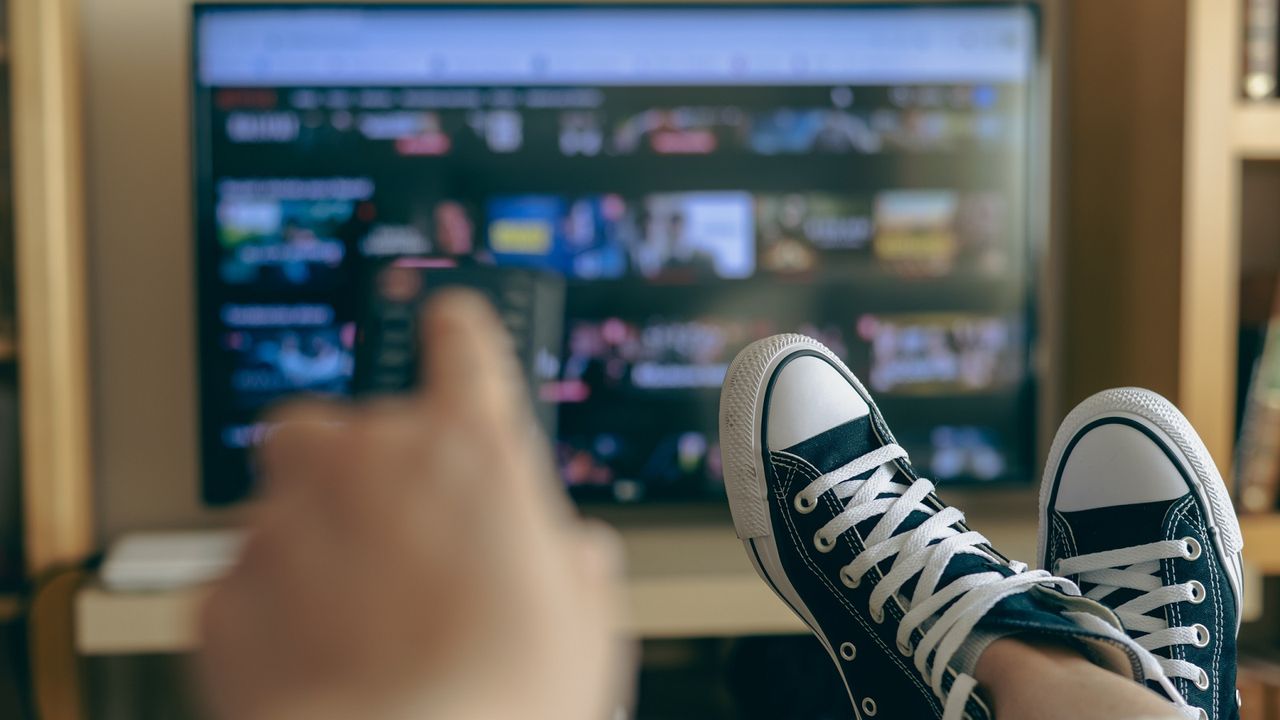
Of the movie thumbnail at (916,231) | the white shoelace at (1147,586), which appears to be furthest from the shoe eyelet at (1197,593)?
the movie thumbnail at (916,231)

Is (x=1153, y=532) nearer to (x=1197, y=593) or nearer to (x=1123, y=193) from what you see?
(x=1197, y=593)

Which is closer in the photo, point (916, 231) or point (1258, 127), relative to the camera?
point (1258, 127)

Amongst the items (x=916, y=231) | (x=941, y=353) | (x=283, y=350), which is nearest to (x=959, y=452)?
(x=941, y=353)

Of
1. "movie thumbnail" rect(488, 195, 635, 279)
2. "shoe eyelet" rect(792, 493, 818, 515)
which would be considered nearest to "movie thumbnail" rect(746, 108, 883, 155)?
"movie thumbnail" rect(488, 195, 635, 279)

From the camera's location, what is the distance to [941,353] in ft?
5.13

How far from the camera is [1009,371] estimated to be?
1570 mm

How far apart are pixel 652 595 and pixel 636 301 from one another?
44 centimetres

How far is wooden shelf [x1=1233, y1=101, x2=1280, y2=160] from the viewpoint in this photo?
1.39 metres

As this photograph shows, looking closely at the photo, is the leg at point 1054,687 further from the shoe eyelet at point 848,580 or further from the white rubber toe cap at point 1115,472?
the white rubber toe cap at point 1115,472

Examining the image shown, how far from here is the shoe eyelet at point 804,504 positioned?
0.95 metres

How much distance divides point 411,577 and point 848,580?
68 centimetres

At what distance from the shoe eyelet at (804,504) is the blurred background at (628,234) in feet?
1.54

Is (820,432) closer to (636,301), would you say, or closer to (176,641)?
(636,301)

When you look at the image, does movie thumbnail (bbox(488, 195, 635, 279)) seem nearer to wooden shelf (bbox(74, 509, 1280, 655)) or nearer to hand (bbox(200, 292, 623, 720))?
wooden shelf (bbox(74, 509, 1280, 655))
